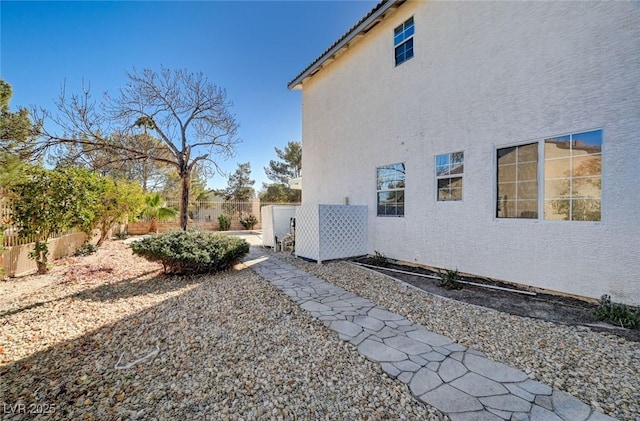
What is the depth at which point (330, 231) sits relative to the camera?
8.43 metres

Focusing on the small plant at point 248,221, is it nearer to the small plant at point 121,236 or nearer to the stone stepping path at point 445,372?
the small plant at point 121,236

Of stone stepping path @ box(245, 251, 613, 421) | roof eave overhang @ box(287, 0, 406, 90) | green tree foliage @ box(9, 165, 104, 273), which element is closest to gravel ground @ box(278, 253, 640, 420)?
stone stepping path @ box(245, 251, 613, 421)

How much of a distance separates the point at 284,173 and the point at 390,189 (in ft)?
85.6

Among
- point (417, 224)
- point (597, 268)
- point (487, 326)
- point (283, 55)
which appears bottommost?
point (487, 326)

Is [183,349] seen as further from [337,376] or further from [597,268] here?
[597,268]

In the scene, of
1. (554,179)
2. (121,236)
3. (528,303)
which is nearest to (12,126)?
(121,236)

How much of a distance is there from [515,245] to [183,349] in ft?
21.4

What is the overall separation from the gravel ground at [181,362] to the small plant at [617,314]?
3932 millimetres

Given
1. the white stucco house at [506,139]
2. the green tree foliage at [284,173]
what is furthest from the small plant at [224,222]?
the white stucco house at [506,139]

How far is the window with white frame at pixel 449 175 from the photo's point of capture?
6746 millimetres

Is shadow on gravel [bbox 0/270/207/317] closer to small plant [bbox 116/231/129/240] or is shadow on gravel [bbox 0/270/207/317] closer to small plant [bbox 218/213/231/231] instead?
small plant [bbox 116/231/129/240]

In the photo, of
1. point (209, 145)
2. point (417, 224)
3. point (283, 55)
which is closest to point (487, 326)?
point (417, 224)

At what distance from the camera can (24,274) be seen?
7250 millimetres

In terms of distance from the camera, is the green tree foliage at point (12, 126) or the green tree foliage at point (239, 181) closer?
the green tree foliage at point (12, 126)
